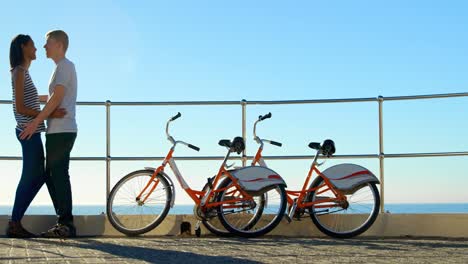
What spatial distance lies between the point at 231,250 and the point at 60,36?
2298 millimetres

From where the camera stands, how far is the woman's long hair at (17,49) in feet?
21.0

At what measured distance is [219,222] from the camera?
690cm

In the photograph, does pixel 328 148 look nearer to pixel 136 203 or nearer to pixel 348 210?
pixel 348 210

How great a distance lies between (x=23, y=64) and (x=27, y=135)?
0.57 metres

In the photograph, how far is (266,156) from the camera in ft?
23.9

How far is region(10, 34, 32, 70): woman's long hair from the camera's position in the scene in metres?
6.40

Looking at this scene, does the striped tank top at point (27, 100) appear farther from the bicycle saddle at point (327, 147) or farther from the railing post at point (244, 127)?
the bicycle saddle at point (327, 147)

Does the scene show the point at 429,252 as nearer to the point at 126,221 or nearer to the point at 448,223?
the point at 448,223

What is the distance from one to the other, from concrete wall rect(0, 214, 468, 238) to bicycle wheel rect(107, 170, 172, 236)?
210mm

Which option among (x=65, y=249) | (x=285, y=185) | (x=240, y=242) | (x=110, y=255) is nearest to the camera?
(x=110, y=255)

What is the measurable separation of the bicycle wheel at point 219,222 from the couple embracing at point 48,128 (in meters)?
1.15

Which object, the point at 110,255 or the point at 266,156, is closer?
the point at 110,255

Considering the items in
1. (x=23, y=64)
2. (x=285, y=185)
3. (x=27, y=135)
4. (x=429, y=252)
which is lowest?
(x=429, y=252)

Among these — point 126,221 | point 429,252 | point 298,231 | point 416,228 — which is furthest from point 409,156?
point 126,221
